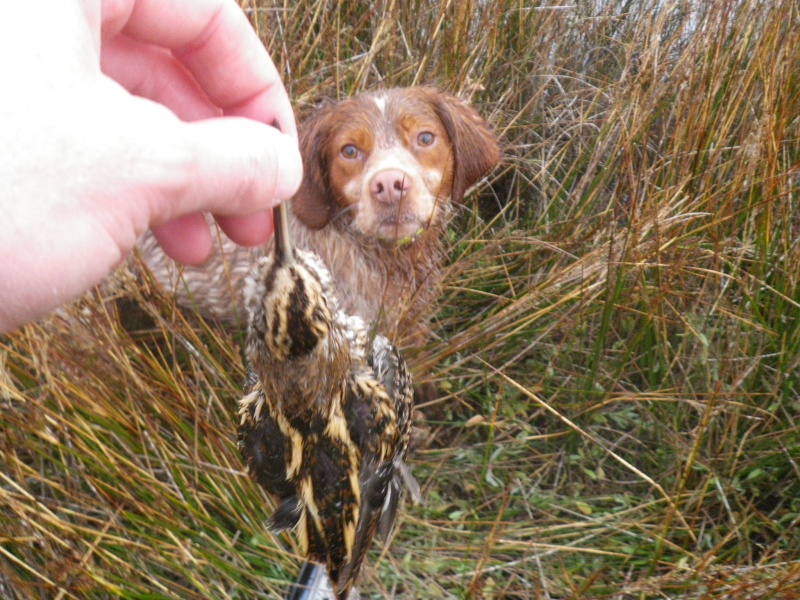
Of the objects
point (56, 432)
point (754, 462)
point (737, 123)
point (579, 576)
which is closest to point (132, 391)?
point (56, 432)

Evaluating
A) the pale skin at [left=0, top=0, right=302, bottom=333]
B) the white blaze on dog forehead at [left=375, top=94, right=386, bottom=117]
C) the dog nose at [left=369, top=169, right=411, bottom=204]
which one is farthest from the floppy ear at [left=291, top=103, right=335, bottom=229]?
the pale skin at [left=0, top=0, right=302, bottom=333]

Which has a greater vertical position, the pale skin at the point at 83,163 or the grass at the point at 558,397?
the pale skin at the point at 83,163

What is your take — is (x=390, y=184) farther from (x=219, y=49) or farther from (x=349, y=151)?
(x=219, y=49)

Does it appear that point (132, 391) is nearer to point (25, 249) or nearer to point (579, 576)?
point (25, 249)

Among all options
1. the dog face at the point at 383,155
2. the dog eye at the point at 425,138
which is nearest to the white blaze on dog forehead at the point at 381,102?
the dog face at the point at 383,155

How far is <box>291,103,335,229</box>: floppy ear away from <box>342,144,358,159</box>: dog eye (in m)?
0.07

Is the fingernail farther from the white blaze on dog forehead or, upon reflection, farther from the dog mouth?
the white blaze on dog forehead

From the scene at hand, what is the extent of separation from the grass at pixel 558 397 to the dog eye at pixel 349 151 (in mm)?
416

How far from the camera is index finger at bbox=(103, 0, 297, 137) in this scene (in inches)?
54.6

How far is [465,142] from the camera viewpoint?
2547mm

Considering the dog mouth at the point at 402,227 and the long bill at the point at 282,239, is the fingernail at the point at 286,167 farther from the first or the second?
the dog mouth at the point at 402,227

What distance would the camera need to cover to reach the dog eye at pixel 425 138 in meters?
2.49

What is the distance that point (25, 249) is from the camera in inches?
37.6

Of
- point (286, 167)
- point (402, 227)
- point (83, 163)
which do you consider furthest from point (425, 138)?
point (83, 163)
